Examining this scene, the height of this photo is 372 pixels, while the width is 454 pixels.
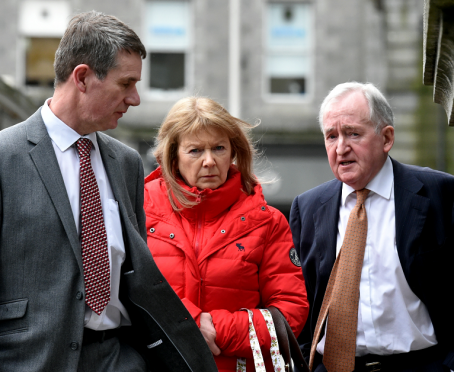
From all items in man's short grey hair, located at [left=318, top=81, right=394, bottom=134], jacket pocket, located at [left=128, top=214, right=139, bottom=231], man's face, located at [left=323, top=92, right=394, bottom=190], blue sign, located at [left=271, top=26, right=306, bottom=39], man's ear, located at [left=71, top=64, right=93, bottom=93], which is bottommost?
jacket pocket, located at [left=128, top=214, right=139, bottom=231]

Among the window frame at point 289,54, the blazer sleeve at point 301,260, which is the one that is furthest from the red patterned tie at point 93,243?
the window frame at point 289,54

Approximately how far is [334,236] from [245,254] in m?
0.51

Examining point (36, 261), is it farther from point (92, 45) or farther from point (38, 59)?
point (38, 59)

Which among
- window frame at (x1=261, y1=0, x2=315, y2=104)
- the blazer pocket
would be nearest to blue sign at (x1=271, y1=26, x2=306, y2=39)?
window frame at (x1=261, y1=0, x2=315, y2=104)

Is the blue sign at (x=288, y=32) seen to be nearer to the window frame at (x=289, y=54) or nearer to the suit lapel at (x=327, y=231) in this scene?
the window frame at (x=289, y=54)

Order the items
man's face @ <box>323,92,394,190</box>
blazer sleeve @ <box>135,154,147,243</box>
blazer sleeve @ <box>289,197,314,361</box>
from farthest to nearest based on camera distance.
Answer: blazer sleeve @ <box>289,197,314,361</box>, man's face @ <box>323,92,394,190</box>, blazer sleeve @ <box>135,154,147,243</box>

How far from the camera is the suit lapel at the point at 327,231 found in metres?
3.38

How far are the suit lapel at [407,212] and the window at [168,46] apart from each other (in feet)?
36.2

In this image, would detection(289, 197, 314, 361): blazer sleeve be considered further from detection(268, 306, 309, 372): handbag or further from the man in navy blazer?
detection(268, 306, 309, 372): handbag

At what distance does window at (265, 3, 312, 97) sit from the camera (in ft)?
45.6

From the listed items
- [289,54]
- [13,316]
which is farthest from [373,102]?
[289,54]

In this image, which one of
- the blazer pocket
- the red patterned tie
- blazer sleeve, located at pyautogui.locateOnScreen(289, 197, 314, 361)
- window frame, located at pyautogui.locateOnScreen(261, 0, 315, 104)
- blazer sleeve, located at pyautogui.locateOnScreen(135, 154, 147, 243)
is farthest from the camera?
window frame, located at pyautogui.locateOnScreen(261, 0, 315, 104)

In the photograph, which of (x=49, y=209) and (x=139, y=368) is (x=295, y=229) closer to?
(x=139, y=368)

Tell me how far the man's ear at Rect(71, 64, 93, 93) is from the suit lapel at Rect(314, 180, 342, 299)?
4.76 feet
